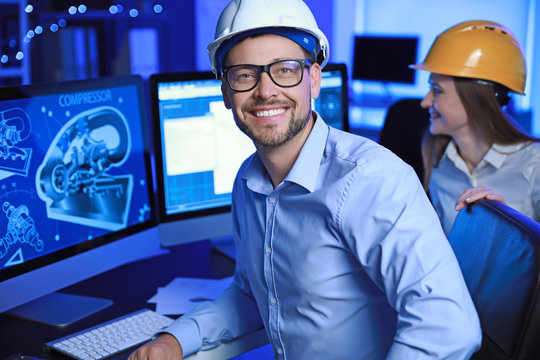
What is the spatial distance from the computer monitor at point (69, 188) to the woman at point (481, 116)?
42.7 inches

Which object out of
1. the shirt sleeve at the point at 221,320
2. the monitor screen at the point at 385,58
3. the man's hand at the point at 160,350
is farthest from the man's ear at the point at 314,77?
the monitor screen at the point at 385,58

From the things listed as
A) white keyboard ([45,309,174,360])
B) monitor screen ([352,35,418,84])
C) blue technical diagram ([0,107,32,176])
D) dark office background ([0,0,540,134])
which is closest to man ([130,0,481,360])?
white keyboard ([45,309,174,360])

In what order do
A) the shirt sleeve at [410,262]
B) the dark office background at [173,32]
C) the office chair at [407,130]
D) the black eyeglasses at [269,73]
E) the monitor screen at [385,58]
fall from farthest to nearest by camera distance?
1. the monitor screen at [385,58]
2. the dark office background at [173,32]
3. the office chair at [407,130]
4. the black eyeglasses at [269,73]
5. the shirt sleeve at [410,262]

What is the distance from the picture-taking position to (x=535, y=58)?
4812 mm

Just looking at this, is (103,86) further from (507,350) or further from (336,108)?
(507,350)

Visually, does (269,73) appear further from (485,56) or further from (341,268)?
(485,56)

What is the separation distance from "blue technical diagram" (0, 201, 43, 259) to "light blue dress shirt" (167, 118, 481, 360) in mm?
404

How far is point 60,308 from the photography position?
1.55 metres

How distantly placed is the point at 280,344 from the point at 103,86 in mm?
793

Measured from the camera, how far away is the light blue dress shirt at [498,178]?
2.05 metres

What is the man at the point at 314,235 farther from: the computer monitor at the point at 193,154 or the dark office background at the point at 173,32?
the dark office background at the point at 173,32

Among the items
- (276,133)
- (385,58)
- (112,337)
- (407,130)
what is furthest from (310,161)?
(385,58)

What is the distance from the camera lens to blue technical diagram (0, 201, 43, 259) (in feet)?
4.48

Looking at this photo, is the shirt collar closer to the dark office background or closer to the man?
the man
